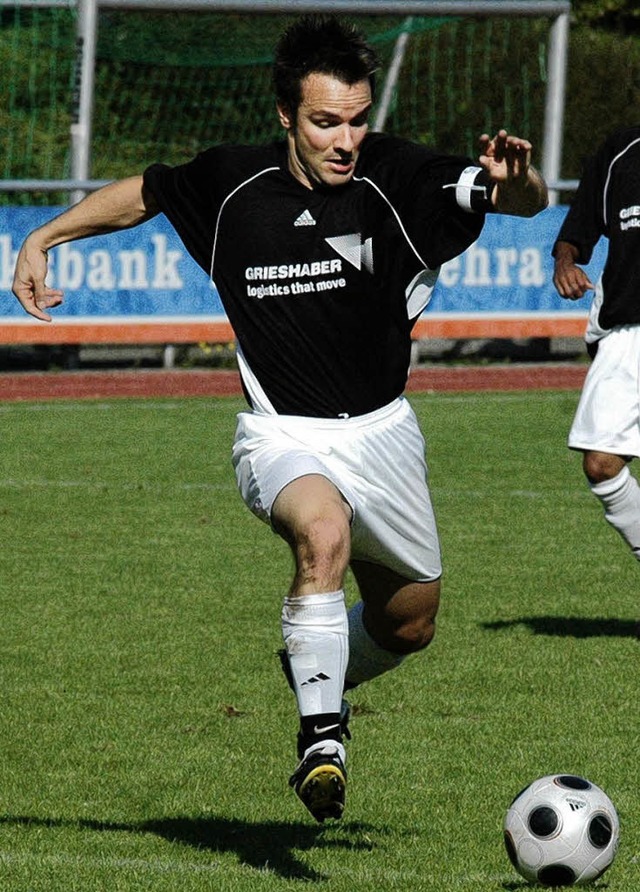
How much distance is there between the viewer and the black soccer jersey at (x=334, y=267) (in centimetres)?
508

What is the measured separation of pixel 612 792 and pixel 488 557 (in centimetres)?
431

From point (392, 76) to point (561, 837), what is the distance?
674 inches

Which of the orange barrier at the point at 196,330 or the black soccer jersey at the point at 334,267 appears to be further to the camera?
the orange barrier at the point at 196,330

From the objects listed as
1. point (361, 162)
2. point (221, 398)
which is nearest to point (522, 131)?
point (221, 398)

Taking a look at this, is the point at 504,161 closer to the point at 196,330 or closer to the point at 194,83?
the point at 196,330

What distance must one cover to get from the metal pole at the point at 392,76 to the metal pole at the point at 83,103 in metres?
3.71

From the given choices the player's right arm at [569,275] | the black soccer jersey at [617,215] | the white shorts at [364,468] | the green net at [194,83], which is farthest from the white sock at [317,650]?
the green net at [194,83]

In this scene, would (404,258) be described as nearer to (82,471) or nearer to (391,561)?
(391,561)

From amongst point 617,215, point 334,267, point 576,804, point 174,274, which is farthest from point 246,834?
point 174,274

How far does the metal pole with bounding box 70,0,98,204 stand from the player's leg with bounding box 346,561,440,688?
12894mm

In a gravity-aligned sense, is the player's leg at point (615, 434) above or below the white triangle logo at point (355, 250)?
below

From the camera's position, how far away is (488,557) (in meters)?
9.72

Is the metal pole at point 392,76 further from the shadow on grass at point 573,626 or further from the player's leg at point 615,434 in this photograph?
the shadow on grass at point 573,626

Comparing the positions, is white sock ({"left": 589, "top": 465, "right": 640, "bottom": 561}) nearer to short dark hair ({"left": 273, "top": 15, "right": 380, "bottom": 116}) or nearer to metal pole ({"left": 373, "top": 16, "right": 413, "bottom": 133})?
short dark hair ({"left": 273, "top": 15, "right": 380, "bottom": 116})
